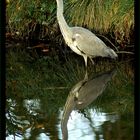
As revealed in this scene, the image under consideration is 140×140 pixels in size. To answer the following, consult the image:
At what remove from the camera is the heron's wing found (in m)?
4.39

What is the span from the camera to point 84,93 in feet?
11.2

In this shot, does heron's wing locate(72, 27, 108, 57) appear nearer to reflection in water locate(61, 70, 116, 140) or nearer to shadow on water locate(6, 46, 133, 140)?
shadow on water locate(6, 46, 133, 140)

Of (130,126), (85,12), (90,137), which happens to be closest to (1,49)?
(90,137)

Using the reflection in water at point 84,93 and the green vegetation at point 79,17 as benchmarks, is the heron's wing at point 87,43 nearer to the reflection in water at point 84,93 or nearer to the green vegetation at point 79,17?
the reflection in water at point 84,93

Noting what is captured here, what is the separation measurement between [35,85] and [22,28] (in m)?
2.36

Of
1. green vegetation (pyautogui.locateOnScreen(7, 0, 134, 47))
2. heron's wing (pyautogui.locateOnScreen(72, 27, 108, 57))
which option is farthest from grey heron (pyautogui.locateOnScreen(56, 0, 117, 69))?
green vegetation (pyautogui.locateOnScreen(7, 0, 134, 47))

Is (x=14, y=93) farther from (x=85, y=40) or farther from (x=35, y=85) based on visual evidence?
(x=85, y=40)

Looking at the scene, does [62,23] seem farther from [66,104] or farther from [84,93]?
[66,104]

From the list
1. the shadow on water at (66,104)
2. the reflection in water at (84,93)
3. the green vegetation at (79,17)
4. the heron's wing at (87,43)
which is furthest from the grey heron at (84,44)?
the green vegetation at (79,17)

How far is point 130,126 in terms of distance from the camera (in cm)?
254

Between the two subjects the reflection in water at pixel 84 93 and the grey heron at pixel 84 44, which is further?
the grey heron at pixel 84 44

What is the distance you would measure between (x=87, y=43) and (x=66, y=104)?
1.41 m

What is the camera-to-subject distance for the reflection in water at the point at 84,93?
288 centimetres

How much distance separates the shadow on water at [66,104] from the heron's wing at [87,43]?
204 millimetres
